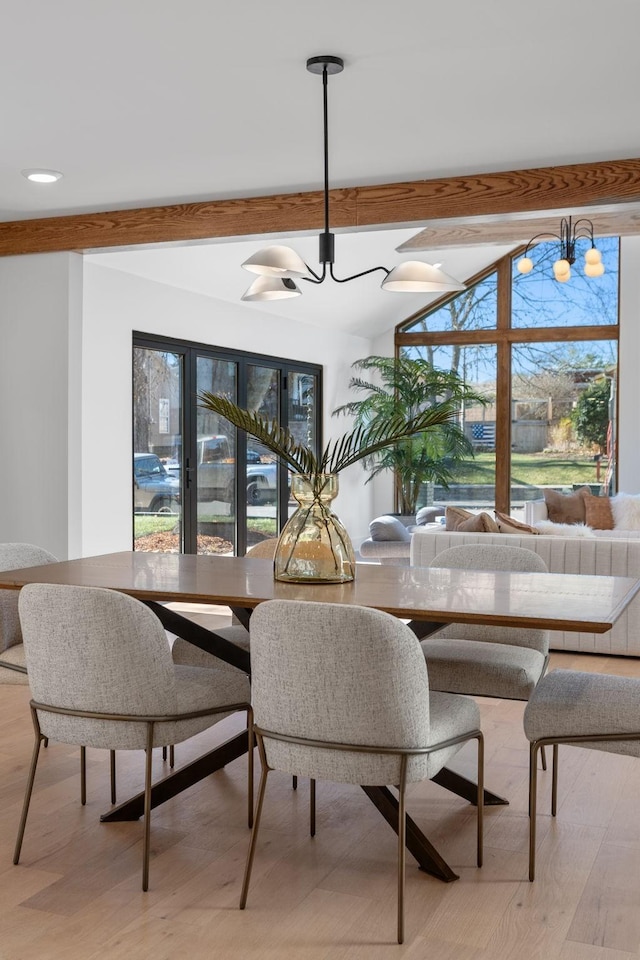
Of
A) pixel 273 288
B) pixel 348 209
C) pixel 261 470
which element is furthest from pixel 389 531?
pixel 273 288

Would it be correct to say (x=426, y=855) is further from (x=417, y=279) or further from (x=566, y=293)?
(x=566, y=293)

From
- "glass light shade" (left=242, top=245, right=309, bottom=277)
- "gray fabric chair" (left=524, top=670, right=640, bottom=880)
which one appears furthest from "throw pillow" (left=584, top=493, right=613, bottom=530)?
"gray fabric chair" (left=524, top=670, right=640, bottom=880)

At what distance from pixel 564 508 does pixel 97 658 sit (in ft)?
21.5

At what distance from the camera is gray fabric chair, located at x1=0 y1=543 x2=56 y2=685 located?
11.3 feet

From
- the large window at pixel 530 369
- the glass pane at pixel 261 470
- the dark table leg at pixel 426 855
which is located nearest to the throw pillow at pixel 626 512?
the large window at pixel 530 369

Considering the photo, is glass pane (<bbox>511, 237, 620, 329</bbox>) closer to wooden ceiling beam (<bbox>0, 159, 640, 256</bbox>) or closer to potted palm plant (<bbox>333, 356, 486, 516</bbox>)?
potted palm plant (<bbox>333, 356, 486, 516</bbox>)

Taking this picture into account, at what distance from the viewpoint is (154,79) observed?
11.3ft

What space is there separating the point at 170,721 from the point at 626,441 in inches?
335

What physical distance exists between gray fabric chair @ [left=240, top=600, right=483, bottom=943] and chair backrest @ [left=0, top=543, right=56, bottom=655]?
150cm

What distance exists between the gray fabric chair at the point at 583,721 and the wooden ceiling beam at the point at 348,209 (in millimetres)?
2641

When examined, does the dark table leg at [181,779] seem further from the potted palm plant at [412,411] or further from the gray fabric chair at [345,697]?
the potted palm plant at [412,411]

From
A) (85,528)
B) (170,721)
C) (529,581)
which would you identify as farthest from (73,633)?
(85,528)

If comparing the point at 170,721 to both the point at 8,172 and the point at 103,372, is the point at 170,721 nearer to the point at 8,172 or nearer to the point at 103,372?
the point at 8,172

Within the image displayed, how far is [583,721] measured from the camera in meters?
2.63
